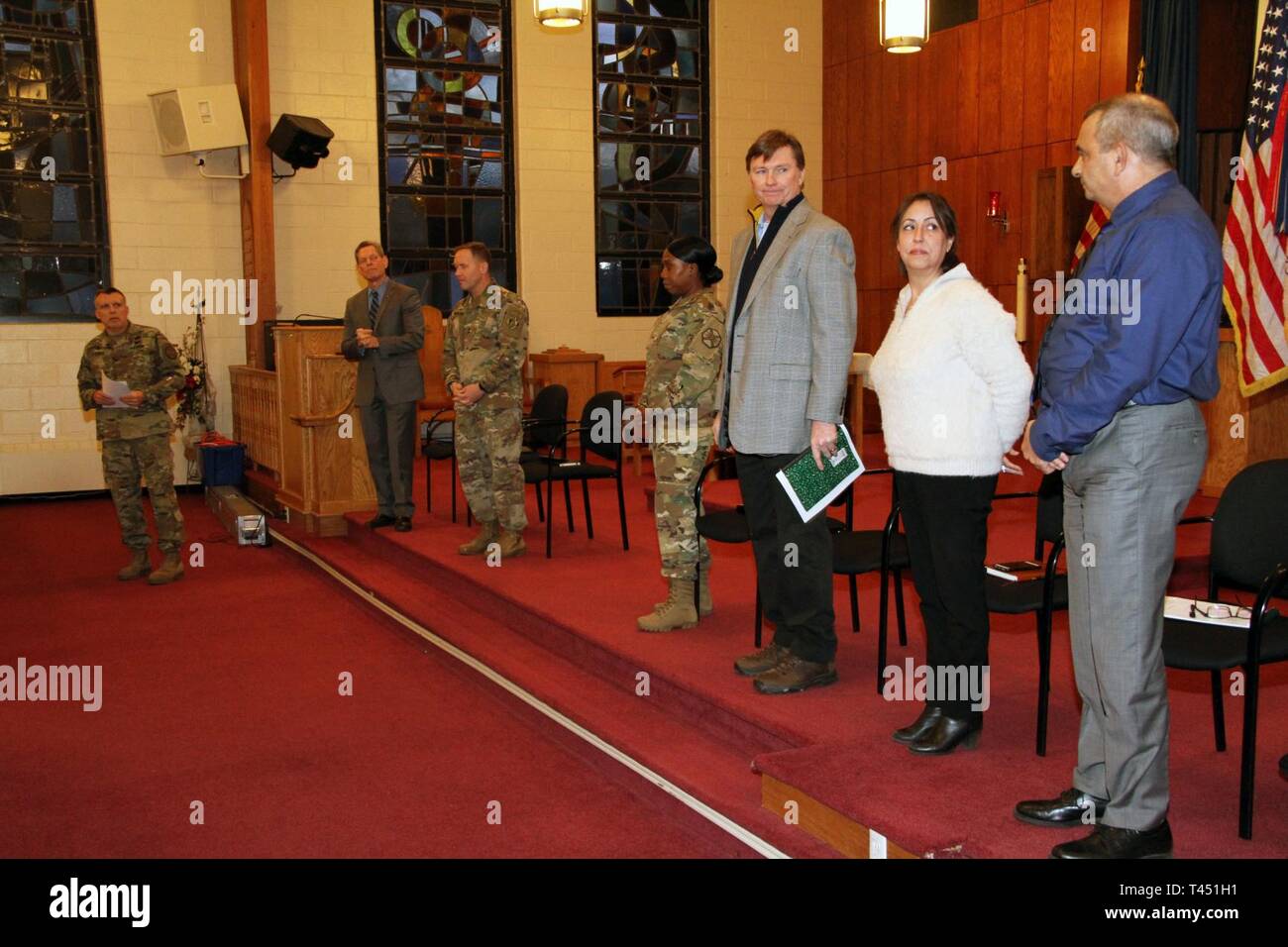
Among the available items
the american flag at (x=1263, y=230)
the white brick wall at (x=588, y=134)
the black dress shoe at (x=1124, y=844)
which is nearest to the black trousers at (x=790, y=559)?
the black dress shoe at (x=1124, y=844)

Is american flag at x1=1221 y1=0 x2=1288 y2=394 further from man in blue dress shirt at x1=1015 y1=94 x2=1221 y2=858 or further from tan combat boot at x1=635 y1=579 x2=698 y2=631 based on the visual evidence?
man in blue dress shirt at x1=1015 y1=94 x2=1221 y2=858

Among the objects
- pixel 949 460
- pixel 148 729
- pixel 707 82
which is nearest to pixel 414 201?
pixel 707 82

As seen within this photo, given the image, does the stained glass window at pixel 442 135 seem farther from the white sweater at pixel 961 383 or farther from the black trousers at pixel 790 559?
the white sweater at pixel 961 383

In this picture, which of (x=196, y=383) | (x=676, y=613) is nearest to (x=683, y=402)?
(x=676, y=613)

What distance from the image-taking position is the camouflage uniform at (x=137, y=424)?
677cm

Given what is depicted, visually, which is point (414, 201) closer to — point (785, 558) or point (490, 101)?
point (490, 101)

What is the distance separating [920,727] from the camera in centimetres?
341

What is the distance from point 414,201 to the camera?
10828 mm

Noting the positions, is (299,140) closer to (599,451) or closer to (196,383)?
(196,383)

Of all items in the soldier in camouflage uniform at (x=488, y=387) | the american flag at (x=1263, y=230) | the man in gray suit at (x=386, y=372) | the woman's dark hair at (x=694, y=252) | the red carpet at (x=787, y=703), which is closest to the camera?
the red carpet at (x=787, y=703)

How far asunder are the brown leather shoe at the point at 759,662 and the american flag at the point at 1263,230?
114 inches

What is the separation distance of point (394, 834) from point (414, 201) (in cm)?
807

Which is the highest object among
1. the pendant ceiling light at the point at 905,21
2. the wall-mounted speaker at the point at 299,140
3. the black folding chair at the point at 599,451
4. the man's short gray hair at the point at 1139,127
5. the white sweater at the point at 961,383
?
the pendant ceiling light at the point at 905,21

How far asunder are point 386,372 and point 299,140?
3149mm
